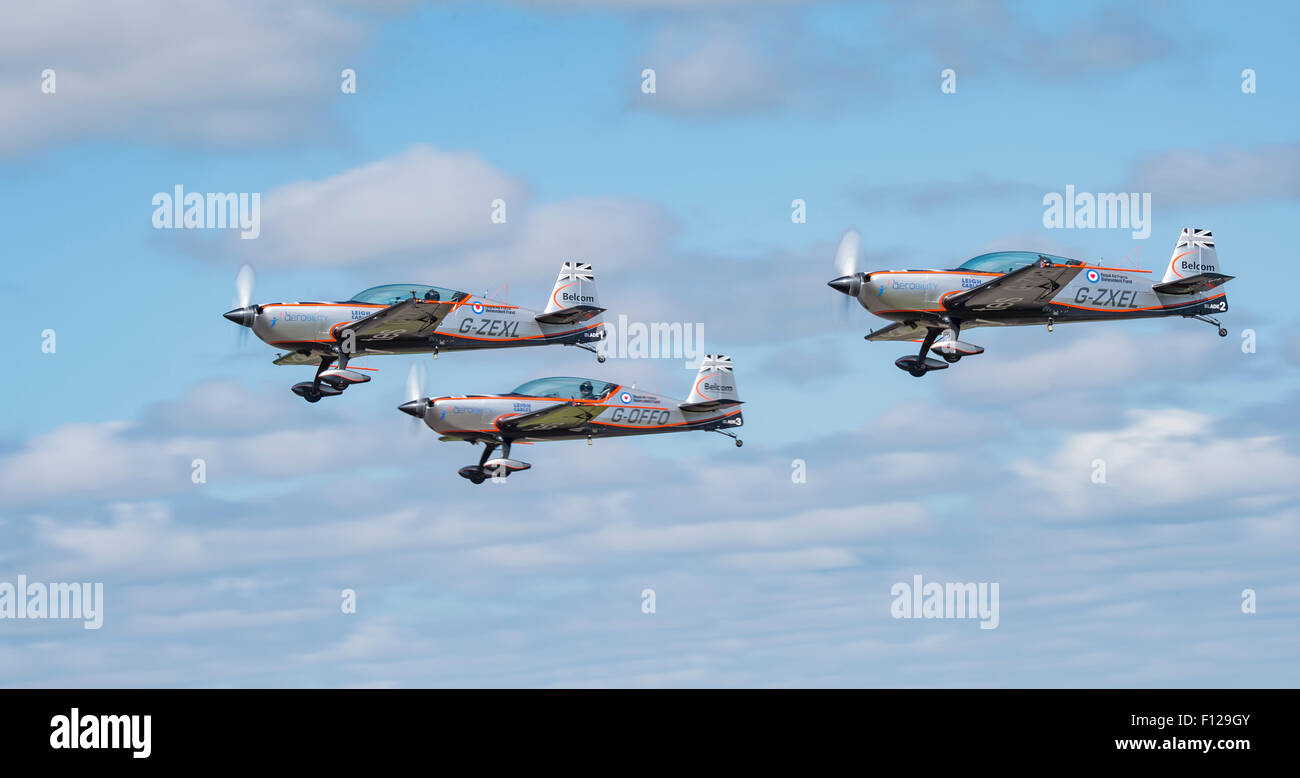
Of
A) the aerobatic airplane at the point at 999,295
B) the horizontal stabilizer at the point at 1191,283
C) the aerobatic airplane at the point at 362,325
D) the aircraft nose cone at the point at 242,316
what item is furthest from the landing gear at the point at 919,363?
the aircraft nose cone at the point at 242,316

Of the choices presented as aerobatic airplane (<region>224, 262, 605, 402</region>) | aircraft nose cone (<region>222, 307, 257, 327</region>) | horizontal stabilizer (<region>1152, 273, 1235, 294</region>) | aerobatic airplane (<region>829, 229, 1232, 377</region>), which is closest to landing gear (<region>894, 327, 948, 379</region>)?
aerobatic airplane (<region>829, 229, 1232, 377</region>)

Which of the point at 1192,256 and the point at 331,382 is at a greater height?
the point at 1192,256

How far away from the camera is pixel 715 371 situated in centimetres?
7800

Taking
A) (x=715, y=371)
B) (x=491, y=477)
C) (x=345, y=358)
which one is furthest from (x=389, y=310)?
(x=715, y=371)

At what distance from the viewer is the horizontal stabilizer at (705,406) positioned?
249ft

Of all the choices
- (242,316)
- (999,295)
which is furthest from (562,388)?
(999,295)

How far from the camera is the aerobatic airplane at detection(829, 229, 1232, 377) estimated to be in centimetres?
6650

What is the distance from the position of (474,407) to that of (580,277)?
734 cm

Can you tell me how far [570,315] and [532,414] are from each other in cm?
477

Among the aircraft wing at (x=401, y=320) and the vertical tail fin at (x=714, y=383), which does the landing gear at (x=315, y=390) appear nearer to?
the aircraft wing at (x=401, y=320)

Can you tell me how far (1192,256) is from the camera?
7244 cm

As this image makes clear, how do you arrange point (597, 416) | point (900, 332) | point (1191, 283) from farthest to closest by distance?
1. point (597, 416)
2. point (1191, 283)
3. point (900, 332)

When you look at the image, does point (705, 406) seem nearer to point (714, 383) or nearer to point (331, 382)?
point (714, 383)

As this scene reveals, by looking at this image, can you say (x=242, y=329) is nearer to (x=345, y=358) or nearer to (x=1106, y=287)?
(x=345, y=358)
